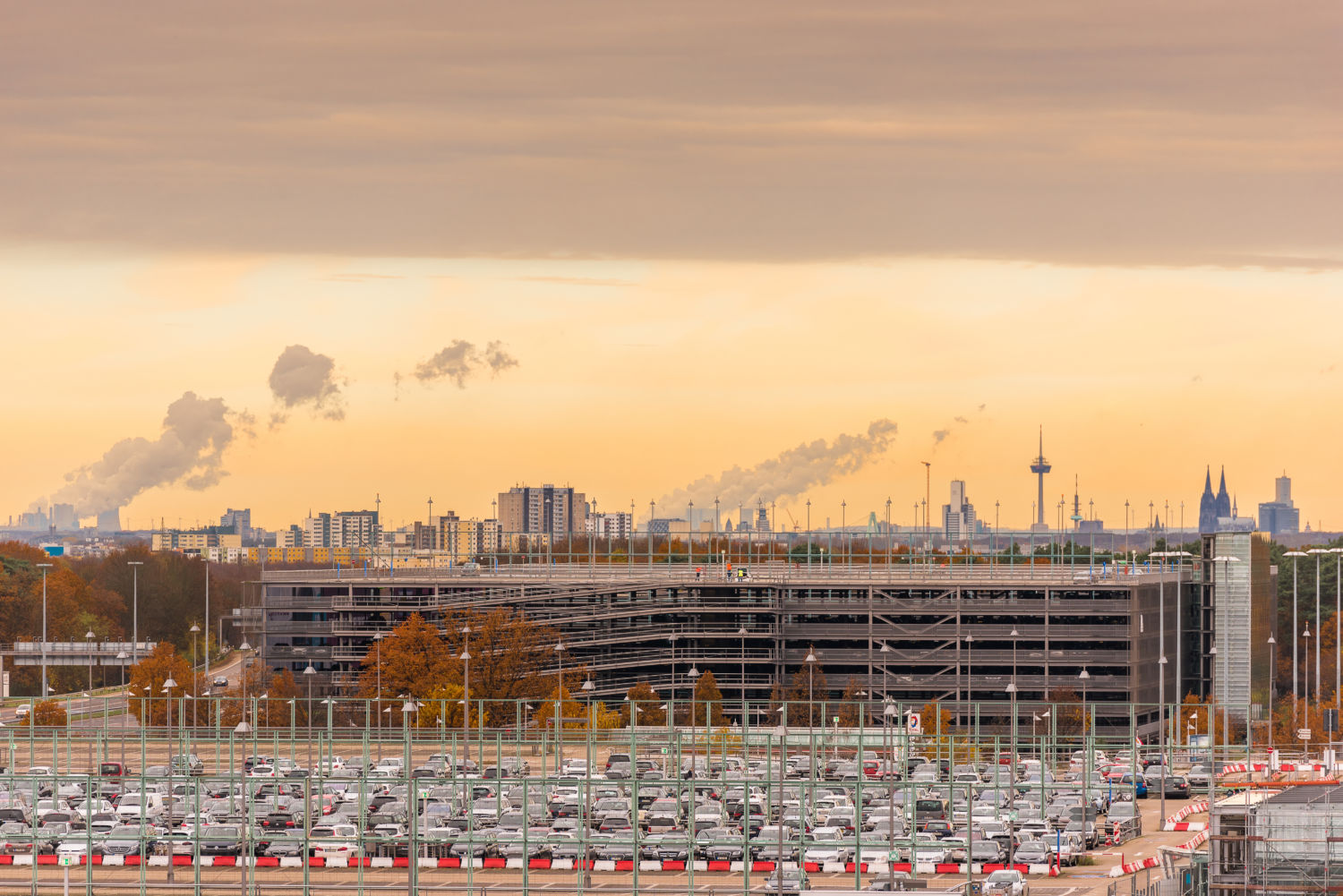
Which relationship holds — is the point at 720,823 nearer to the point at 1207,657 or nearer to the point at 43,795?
the point at 43,795

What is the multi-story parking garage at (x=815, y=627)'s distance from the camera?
15350cm

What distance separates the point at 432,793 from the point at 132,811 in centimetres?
1376

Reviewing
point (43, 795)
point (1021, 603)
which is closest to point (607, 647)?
point (1021, 603)

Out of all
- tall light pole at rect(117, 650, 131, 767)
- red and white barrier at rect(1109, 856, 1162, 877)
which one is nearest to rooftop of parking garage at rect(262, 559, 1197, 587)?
tall light pole at rect(117, 650, 131, 767)

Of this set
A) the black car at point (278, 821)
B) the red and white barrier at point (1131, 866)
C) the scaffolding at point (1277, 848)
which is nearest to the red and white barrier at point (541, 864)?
the red and white barrier at point (1131, 866)

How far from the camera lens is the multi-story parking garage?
504 feet

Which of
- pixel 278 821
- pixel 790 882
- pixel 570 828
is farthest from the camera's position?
pixel 278 821

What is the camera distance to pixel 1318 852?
187 ft

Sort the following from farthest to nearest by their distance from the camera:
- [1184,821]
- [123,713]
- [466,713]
→ [123,713] → [1184,821] → [466,713]

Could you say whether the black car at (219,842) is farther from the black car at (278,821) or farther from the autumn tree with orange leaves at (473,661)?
the autumn tree with orange leaves at (473,661)

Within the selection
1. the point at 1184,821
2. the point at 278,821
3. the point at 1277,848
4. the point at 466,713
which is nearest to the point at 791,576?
the point at 1184,821

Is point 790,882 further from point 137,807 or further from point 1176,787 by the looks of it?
point 1176,787

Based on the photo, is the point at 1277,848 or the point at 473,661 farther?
the point at 473,661

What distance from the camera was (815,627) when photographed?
158250 millimetres
